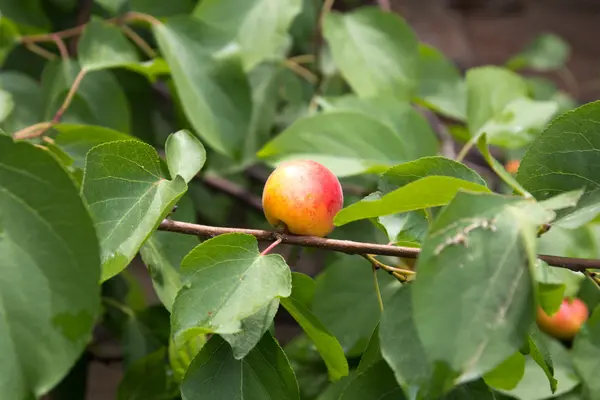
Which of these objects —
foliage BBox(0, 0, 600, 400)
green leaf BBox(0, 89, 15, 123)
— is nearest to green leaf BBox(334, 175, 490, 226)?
foliage BBox(0, 0, 600, 400)

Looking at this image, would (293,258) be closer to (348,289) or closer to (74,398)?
(348,289)

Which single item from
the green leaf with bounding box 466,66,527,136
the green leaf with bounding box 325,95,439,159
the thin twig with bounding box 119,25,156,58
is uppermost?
the thin twig with bounding box 119,25,156,58

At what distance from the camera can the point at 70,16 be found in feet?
2.75

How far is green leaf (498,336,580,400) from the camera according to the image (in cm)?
54

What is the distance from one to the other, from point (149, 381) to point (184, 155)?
24 centimetres

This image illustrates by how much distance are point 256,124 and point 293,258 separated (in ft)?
0.61

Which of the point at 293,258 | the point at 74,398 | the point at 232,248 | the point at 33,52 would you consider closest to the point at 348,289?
the point at 293,258

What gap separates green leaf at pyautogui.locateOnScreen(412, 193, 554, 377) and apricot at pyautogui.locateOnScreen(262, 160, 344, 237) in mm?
130

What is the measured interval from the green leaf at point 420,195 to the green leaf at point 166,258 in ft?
0.55

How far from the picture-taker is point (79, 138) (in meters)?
0.52

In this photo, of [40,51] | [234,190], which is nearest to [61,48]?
[40,51]

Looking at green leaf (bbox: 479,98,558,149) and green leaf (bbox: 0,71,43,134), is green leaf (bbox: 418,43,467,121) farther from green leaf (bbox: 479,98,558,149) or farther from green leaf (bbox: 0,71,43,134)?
green leaf (bbox: 0,71,43,134)

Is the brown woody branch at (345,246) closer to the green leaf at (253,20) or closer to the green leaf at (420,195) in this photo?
the green leaf at (420,195)

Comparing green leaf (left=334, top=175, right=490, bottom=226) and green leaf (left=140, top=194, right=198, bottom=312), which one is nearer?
green leaf (left=334, top=175, right=490, bottom=226)
